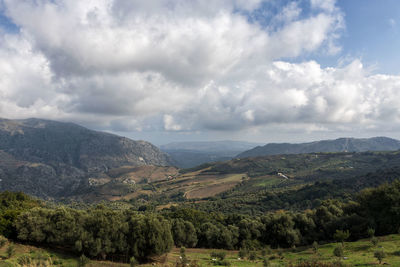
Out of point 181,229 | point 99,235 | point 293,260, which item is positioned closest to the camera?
point 293,260

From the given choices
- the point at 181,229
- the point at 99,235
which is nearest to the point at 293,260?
the point at 181,229

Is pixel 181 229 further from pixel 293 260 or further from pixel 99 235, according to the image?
pixel 293 260

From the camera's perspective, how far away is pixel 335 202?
294 feet

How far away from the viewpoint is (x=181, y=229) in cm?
6669

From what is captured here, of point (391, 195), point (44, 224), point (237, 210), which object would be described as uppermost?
point (391, 195)

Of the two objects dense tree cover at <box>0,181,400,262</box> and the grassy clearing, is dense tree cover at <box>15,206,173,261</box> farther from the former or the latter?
the grassy clearing

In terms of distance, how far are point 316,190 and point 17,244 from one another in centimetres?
18858

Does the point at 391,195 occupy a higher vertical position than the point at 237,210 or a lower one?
higher

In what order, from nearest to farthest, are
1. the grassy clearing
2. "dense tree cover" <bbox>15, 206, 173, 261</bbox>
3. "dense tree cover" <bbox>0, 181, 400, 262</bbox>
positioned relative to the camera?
the grassy clearing → "dense tree cover" <bbox>15, 206, 173, 261</bbox> → "dense tree cover" <bbox>0, 181, 400, 262</bbox>

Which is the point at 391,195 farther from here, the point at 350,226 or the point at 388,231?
the point at 350,226

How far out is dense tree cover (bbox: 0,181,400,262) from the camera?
145 feet

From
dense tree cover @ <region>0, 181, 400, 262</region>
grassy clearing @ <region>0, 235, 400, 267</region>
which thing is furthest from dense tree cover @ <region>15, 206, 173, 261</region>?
grassy clearing @ <region>0, 235, 400, 267</region>

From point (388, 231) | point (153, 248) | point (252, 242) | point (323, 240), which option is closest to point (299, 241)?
point (323, 240)

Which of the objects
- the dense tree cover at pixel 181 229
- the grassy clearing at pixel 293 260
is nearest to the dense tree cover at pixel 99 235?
the dense tree cover at pixel 181 229
